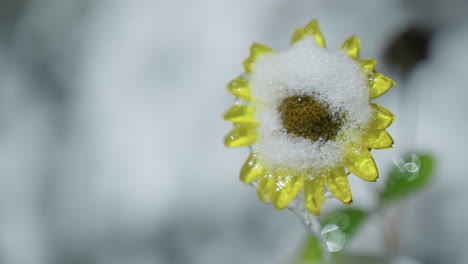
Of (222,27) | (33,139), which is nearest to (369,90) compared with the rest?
(222,27)

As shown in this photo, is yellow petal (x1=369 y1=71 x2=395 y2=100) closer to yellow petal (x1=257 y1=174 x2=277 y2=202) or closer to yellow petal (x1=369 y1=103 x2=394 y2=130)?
yellow petal (x1=369 y1=103 x2=394 y2=130)

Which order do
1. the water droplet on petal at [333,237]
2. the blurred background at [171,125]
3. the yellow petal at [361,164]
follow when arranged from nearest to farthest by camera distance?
the yellow petal at [361,164] → the water droplet on petal at [333,237] → the blurred background at [171,125]

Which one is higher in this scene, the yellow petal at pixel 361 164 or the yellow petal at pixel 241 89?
the yellow petal at pixel 241 89

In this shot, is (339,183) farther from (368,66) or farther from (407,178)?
(407,178)

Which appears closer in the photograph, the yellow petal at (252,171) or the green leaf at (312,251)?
the yellow petal at (252,171)

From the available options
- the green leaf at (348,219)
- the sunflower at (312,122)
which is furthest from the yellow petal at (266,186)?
the green leaf at (348,219)

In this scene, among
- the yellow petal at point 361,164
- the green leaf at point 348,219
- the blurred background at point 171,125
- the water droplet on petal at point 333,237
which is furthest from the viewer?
the blurred background at point 171,125

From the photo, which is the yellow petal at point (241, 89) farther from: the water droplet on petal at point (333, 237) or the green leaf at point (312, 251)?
the green leaf at point (312, 251)

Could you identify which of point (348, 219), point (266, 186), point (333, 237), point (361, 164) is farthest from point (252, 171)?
point (348, 219)

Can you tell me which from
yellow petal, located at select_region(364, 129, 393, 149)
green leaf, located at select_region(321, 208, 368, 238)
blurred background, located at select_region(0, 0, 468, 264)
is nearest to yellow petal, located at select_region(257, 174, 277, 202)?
yellow petal, located at select_region(364, 129, 393, 149)
